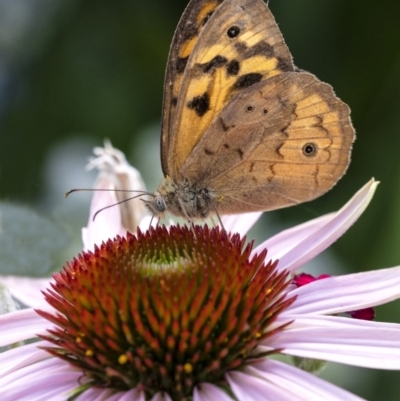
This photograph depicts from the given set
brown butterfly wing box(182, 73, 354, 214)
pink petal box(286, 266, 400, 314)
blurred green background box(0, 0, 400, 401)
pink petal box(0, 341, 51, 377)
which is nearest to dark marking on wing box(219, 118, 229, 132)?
brown butterfly wing box(182, 73, 354, 214)

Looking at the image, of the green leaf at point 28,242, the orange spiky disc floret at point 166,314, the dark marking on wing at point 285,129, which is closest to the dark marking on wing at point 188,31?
the dark marking on wing at point 285,129

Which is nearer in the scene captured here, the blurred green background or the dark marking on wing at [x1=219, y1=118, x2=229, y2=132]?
the dark marking on wing at [x1=219, y1=118, x2=229, y2=132]

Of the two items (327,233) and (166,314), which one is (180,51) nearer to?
(327,233)

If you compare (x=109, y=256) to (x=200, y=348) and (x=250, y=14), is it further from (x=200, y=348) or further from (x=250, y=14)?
(x=250, y=14)

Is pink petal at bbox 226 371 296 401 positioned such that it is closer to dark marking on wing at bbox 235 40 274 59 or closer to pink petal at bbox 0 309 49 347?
pink petal at bbox 0 309 49 347

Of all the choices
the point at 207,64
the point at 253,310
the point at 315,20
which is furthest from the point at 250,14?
the point at 315,20

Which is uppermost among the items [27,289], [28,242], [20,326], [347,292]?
[28,242]

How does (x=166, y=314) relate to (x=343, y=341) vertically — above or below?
above

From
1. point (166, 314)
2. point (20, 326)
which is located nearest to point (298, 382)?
point (166, 314)
